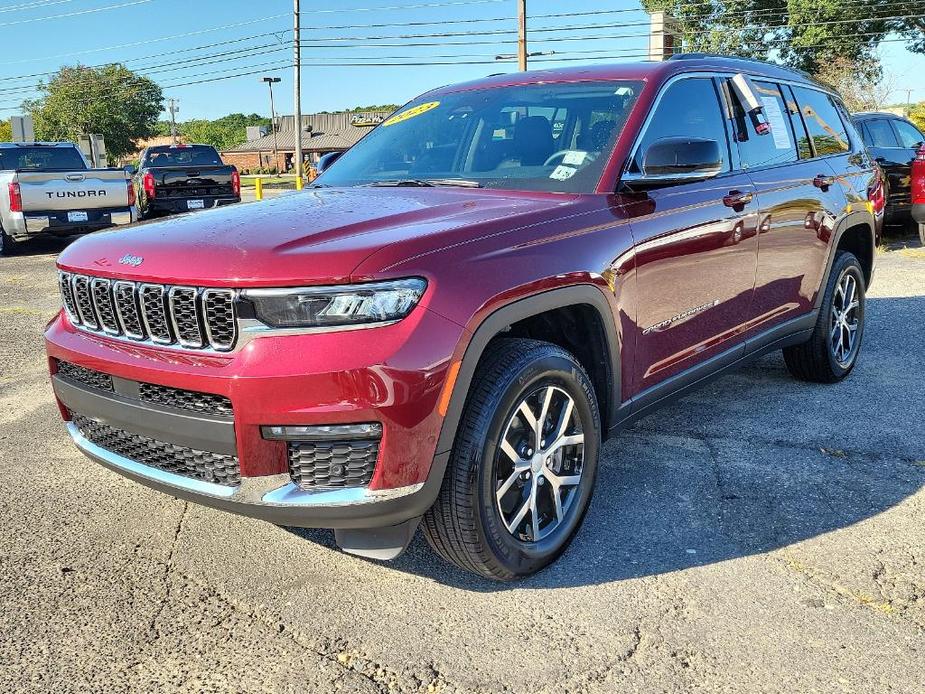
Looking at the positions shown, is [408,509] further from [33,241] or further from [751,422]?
[33,241]

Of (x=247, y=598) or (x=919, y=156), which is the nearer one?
(x=247, y=598)

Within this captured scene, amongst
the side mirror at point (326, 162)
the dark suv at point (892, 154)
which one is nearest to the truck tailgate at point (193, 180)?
the dark suv at point (892, 154)

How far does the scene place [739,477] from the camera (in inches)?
152

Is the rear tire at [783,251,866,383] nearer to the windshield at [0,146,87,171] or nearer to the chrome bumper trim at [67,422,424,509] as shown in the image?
the chrome bumper trim at [67,422,424,509]

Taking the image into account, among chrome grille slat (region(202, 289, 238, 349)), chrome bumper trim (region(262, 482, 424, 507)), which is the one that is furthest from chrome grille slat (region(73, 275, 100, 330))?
chrome bumper trim (region(262, 482, 424, 507))

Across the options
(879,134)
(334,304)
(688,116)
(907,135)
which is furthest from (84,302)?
(907,135)

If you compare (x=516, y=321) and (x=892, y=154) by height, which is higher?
(x=892, y=154)

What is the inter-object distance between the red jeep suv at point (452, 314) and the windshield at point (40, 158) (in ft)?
40.4

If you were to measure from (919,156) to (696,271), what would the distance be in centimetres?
859

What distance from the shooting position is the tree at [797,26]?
3941 centimetres

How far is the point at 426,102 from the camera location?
4523 mm

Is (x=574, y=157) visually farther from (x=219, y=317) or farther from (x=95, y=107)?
(x=95, y=107)

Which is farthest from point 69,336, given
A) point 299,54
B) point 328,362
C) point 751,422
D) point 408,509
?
point 299,54

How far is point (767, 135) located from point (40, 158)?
45.2 feet
